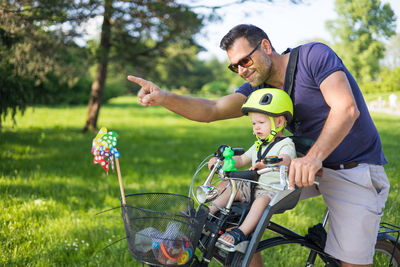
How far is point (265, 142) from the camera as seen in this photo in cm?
239

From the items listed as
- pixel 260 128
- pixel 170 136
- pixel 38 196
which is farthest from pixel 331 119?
pixel 170 136

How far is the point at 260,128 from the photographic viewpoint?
2.37 meters

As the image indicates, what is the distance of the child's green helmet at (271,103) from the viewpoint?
2.27 m

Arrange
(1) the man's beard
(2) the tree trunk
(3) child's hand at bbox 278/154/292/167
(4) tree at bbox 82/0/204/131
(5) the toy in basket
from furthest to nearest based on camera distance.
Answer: (2) the tree trunk
(4) tree at bbox 82/0/204/131
(1) the man's beard
(3) child's hand at bbox 278/154/292/167
(5) the toy in basket

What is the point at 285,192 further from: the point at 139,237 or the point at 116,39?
the point at 116,39

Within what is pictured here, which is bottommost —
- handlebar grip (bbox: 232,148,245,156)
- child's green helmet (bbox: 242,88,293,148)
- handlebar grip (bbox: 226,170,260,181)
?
handlebar grip (bbox: 232,148,245,156)

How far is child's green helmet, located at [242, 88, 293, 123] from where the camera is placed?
227cm

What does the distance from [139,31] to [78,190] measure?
18.3ft

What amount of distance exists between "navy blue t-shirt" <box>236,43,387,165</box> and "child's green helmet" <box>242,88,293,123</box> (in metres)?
0.20

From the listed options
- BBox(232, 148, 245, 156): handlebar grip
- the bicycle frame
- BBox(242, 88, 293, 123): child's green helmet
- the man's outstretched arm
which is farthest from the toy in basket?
the man's outstretched arm

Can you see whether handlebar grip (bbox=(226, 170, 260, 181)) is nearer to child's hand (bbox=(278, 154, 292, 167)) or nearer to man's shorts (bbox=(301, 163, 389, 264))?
child's hand (bbox=(278, 154, 292, 167))

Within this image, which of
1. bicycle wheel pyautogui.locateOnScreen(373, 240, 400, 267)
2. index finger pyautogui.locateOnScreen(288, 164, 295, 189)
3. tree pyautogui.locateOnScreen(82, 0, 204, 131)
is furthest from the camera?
tree pyautogui.locateOnScreen(82, 0, 204, 131)

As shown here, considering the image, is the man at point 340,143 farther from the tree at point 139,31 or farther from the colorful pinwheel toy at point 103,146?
the tree at point 139,31

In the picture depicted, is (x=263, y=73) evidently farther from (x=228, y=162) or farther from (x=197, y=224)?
(x=197, y=224)
